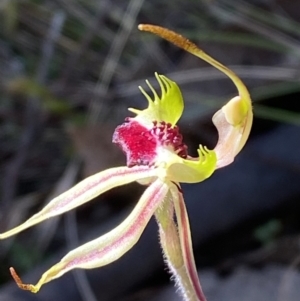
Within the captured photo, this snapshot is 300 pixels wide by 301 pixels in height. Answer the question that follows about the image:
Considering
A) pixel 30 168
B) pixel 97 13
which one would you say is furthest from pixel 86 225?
pixel 97 13

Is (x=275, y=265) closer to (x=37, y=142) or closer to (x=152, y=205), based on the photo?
(x=37, y=142)

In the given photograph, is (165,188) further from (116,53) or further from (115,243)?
(116,53)

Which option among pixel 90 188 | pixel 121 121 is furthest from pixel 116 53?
pixel 90 188

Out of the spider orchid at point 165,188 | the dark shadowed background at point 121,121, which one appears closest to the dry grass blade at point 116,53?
the dark shadowed background at point 121,121

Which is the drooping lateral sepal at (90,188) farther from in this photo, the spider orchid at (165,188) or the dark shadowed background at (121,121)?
the dark shadowed background at (121,121)

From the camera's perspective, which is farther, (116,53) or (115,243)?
(116,53)
